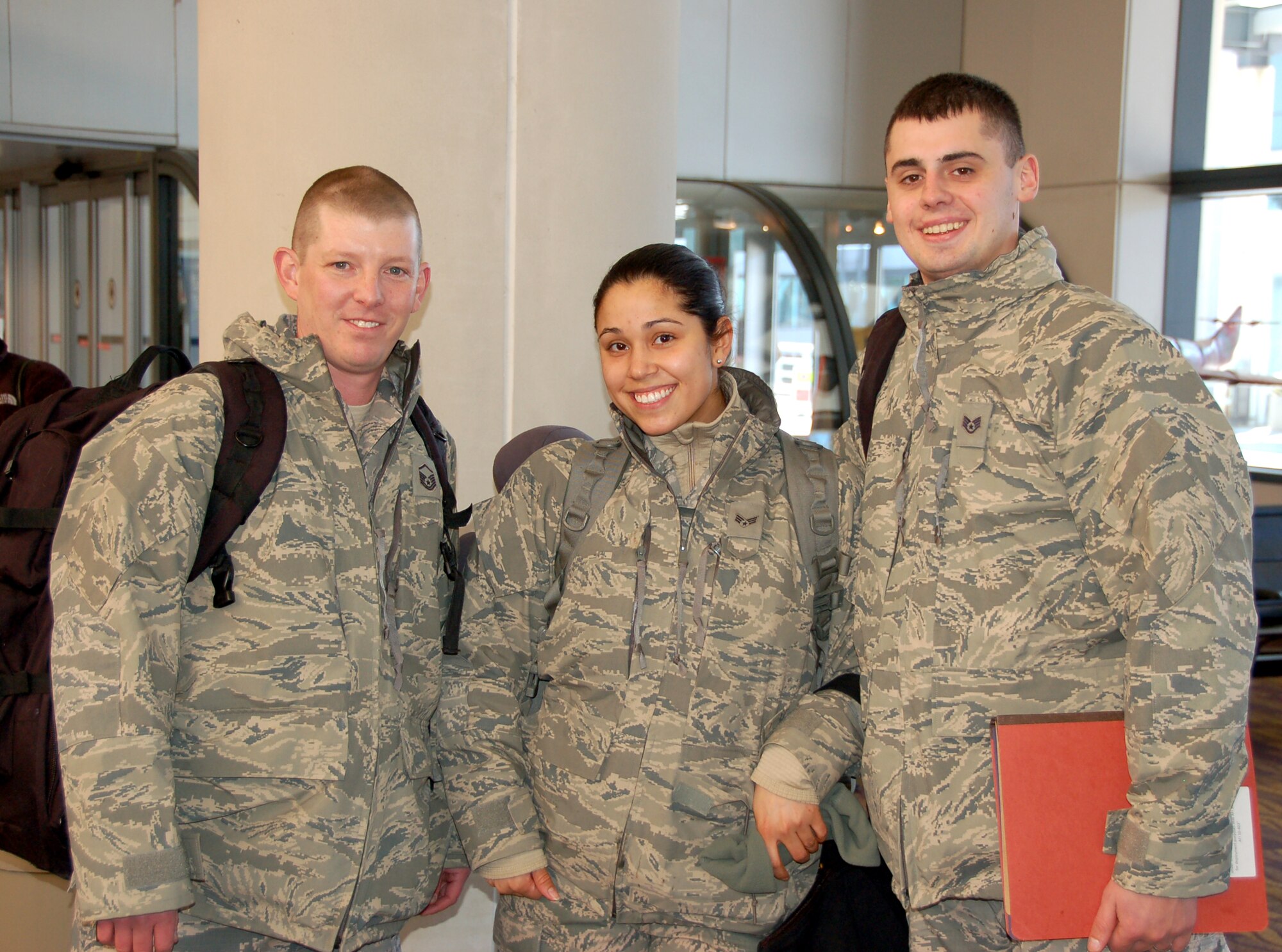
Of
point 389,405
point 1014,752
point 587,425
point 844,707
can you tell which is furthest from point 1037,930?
point 587,425

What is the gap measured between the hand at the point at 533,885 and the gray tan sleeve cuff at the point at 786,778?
0.44m

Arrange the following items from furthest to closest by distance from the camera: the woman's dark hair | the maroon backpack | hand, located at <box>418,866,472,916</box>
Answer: hand, located at <box>418,866,472,916</box> < the maroon backpack < the woman's dark hair

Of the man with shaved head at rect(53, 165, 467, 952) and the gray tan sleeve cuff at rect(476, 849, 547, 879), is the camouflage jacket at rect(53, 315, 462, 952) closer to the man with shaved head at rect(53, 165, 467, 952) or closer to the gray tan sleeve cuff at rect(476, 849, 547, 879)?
the man with shaved head at rect(53, 165, 467, 952)

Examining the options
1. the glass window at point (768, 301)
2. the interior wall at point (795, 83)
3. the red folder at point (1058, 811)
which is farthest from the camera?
the glass window at point (768, 301)

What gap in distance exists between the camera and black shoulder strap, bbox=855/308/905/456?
1997 mm

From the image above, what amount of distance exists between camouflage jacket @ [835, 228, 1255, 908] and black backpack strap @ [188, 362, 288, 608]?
105 cm

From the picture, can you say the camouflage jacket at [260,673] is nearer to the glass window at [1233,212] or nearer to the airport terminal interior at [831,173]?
the airport terminal interior at [831,173]

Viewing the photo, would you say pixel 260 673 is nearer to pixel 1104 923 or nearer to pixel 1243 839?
pixel 1104 923

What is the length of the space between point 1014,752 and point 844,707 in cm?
34

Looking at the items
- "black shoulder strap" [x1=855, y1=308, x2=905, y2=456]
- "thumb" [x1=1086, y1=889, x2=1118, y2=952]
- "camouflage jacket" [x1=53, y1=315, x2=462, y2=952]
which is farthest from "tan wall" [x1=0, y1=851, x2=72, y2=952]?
"thumb" [x1=1086, y1=889, x2=1118, y2=952]

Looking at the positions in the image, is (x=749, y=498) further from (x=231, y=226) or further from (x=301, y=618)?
(x=231, y=226)

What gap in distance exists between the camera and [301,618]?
184 cm

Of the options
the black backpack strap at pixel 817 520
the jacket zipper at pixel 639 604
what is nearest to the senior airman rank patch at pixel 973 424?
the black backpack strap at pixel 817 520

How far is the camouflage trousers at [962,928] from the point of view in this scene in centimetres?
173
